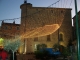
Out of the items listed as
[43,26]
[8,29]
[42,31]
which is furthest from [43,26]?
[8,29]

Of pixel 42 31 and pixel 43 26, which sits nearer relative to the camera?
pixel 42 31

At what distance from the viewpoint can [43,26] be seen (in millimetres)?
43688

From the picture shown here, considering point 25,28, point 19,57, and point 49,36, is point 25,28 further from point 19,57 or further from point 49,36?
point 19,57

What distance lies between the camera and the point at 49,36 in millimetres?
43812

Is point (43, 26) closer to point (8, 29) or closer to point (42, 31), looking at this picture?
point (42, 31)

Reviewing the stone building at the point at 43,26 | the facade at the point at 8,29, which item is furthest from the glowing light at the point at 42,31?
the facade at the point at 8,29

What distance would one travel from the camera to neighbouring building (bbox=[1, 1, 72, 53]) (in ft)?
138

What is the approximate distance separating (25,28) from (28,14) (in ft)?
10.5

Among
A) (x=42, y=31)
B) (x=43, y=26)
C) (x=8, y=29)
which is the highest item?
(x=43, y=26)

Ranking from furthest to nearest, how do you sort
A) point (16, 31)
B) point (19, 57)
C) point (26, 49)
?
point (16, 31)
point (26, 49)
point (19, 57)

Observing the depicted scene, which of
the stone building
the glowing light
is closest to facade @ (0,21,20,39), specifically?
the stone building

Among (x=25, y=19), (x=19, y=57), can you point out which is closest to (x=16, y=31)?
(x=25, y=19)

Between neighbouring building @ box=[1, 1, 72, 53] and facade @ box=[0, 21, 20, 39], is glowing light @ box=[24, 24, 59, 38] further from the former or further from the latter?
facade @ box=[0, 21, 20, 39]

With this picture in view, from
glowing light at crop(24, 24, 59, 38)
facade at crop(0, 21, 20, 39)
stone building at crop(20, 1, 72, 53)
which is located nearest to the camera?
glowing light at crop(24, 24, 59, 38)
